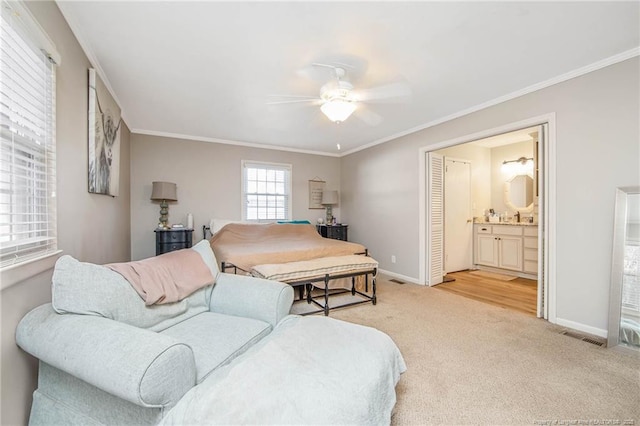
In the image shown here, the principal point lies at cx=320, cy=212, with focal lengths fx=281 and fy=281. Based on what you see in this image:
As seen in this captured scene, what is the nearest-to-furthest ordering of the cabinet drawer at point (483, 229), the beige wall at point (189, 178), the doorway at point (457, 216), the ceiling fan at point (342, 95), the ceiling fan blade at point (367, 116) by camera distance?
1. the ceiling fan at point (342, 95)
2. the ceiling fan blade at point (367, 116)
3. the beige wall at point (189, 178)
4. the doorway at point (457, 216)
5. the cabinet drawer at point (483, 229)

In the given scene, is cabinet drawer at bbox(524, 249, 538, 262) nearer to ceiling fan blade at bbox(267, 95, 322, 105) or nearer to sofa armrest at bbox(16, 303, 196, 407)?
ceiling fan blade at bbox(267, 95, 322, 105)

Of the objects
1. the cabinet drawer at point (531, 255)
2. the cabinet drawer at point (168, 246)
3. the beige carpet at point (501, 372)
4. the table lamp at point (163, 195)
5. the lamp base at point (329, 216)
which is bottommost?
the beige carpet at point (501, 372)

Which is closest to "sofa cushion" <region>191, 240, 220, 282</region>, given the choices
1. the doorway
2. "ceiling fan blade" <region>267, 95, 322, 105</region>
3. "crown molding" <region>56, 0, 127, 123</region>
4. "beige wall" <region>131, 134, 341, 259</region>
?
"crown molding" <region>56, 0, 127, 123</region>

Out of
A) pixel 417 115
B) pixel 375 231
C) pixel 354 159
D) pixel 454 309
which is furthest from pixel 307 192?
pixel 454 309

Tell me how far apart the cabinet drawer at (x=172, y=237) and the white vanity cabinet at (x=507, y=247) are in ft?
17.5

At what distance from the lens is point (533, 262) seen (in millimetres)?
4645

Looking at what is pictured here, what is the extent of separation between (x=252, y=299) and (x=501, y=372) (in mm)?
1801

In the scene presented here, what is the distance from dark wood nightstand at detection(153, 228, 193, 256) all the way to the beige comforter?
0.45 meters

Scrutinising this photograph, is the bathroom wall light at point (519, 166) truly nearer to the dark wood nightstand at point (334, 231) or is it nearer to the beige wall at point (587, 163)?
the beige wall at point (587, 163)

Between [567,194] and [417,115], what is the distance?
6.29 ft

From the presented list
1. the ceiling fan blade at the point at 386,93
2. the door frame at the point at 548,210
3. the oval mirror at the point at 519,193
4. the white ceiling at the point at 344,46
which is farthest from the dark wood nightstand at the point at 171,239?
the oval mirror at the point at 519,193

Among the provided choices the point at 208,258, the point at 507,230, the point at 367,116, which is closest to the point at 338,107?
the point at 367,116

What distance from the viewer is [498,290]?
161 inches

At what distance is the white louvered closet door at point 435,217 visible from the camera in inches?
169
